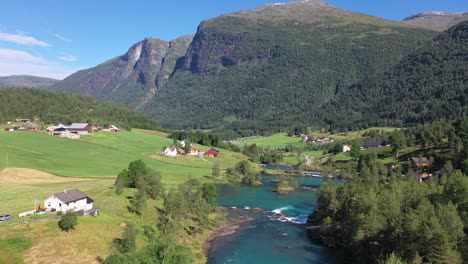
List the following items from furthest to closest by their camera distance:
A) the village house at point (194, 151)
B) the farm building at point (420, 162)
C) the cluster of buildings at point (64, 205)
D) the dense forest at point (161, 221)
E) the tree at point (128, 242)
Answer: the village house at point (194, 151) < the farm building at point (420, 162) < the cluster of buildings at point (64, 205) < the tree at point (128, 242) < the dense forest at point (161, 221)

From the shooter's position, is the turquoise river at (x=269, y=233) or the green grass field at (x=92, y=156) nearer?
the turquoise river at (x=269, y=233)

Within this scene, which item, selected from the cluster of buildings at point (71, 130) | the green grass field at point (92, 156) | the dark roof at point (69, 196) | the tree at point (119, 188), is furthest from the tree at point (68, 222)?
the cluster of buildings at point (71, 130)

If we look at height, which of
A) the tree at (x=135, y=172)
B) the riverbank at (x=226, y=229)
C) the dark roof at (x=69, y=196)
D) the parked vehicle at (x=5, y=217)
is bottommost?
the riverbank at (x=226, y=229)

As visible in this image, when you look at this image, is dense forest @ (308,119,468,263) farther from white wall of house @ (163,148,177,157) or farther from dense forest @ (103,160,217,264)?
white wall of house @ (163,148,177,157)

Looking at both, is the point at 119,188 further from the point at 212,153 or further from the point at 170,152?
the point at 212,153

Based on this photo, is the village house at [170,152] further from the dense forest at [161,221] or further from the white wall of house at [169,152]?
the dense forest at [161,221]

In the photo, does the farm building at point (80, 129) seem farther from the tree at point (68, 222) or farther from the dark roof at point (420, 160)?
the dark roof at point (420, 160)

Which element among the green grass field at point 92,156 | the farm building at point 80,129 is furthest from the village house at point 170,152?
the farm building at point 80,129

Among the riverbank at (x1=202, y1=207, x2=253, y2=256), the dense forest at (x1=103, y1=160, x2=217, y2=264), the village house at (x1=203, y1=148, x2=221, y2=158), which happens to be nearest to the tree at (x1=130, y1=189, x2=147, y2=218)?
the dense forest at (x1=103, y1=160, x2=217, y2=264)

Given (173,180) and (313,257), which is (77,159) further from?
(313,257)

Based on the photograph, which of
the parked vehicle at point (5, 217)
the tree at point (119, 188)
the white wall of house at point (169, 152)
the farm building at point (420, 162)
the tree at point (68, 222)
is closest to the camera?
the tree at point (68, 222)

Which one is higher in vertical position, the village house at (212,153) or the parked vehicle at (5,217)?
the parked vehicle at (5,217)
